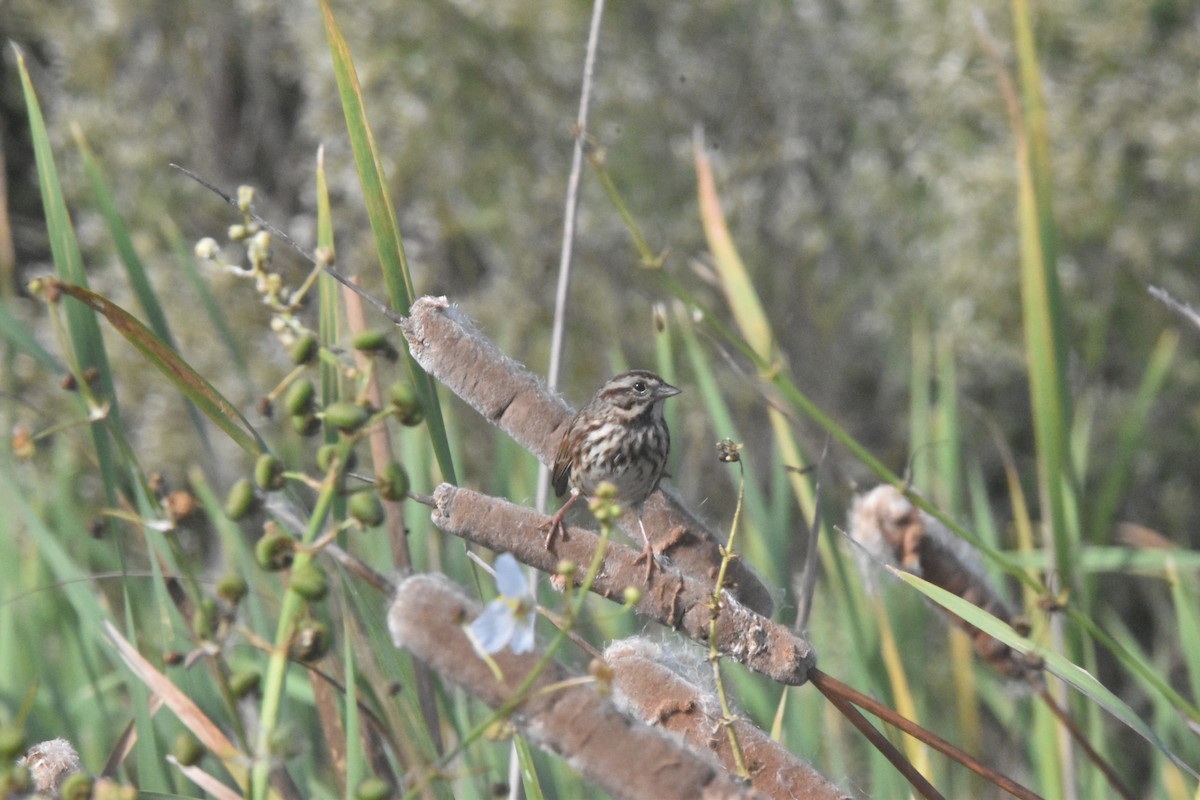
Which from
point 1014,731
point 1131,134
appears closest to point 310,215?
point 1131,134

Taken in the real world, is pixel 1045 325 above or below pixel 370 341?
below

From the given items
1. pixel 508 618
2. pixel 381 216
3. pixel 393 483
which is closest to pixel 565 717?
pixel 508 618

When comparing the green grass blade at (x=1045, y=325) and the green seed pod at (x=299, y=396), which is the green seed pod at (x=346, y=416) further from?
the green grass blade at (x=1045, y=325)

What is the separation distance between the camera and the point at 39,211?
9328 millimetres

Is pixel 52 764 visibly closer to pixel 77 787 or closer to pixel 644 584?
pixel 77 787

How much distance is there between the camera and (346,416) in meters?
0.78

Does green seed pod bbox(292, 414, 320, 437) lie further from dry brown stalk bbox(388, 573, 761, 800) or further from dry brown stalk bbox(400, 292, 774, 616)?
dry brown stalk bbox(400, 292, 774, 616)

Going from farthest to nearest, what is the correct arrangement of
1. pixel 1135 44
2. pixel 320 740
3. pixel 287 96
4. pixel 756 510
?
pixel 287 96 → pixel 1135 44 → pixel 320 740 → pixel 756 510

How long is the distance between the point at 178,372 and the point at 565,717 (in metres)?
0.59

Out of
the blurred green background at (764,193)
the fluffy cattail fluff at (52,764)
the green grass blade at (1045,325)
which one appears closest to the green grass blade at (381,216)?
the fluffy cattail fluff at (52,764)

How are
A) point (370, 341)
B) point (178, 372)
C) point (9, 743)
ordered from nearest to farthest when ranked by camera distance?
point (9, 743) → point (370, 341) → point (178, 372)

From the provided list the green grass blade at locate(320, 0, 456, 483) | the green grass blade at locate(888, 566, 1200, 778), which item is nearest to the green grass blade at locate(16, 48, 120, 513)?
the green grass blade at locate(320, 0, 456, 483)

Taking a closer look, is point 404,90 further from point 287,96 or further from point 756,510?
point 756,510

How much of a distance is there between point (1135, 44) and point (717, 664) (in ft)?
21.0
